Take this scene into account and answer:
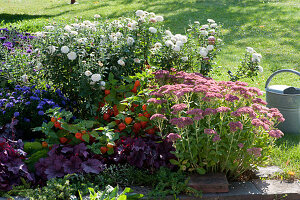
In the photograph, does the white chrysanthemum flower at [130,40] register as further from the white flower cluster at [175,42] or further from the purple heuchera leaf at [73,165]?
the purple heuchera leaf at [73,165]

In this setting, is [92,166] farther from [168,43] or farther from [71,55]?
[168,43]

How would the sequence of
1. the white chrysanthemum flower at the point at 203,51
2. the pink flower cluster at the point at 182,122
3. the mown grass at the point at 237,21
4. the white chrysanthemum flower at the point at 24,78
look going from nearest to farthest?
the pink flower cluster at the point at 182,122
the white chrysanthemum flower at the point at 24,78
the white chrysanthemum flower at the point at 203,51
the mown grass at the point at 237,21

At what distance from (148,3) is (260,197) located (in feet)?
37.6

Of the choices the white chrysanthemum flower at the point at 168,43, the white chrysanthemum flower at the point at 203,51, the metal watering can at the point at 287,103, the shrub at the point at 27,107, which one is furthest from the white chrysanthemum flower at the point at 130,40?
the metal watering can at the point at 287,103

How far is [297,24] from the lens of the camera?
1066 centimetres

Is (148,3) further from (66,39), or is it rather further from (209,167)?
(209,167)

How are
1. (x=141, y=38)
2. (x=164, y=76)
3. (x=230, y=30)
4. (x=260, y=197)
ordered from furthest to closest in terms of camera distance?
(x=230, y=30), (x=141, y=38), (x=164, y=76), (x=260, y=197)

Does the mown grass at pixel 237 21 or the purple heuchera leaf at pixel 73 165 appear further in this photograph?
the mown grass at pixel 237 21

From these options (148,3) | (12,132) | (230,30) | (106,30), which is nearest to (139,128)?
(12,132)

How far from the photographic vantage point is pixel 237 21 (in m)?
11.1

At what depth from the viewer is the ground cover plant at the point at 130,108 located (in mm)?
3389

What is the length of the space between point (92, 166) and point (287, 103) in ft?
8.37

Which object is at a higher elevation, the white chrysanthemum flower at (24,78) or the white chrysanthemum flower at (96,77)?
the white chrysanthemum flower at (96,77)

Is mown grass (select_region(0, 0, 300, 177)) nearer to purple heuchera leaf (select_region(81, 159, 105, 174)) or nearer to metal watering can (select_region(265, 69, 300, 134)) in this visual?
metal watering can (select_region(265, 69, 300, 134))
